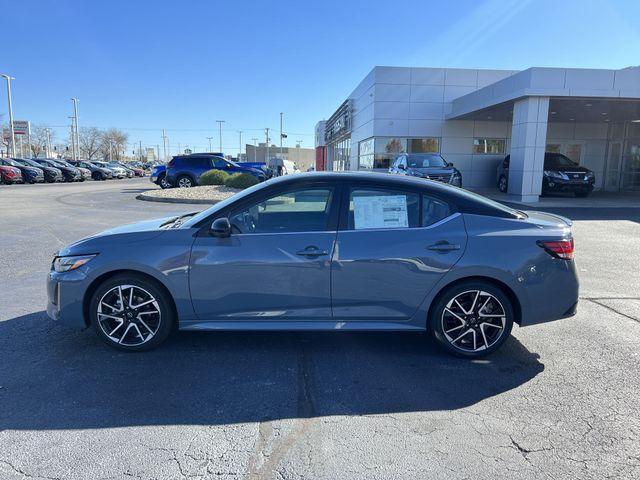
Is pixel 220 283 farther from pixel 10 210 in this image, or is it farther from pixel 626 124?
pixel 626 124

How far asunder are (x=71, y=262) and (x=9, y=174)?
30814mm

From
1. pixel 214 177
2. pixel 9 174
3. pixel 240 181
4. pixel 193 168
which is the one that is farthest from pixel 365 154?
pixel 9 174

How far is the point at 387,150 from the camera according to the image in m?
26.0

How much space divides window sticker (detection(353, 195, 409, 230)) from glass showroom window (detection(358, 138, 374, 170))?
2321 centimetres

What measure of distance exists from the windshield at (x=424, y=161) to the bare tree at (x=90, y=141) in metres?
107

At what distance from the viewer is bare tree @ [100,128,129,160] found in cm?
10738

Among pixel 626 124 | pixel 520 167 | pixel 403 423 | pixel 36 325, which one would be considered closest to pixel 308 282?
pixel 403 423

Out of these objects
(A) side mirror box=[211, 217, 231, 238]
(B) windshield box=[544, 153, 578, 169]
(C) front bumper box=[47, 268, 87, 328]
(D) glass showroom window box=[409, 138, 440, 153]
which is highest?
(D) glass showroom window box=[409, 138, 440, 153]

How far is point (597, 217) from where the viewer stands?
13.7 metres

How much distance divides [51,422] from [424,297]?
9.44 feet

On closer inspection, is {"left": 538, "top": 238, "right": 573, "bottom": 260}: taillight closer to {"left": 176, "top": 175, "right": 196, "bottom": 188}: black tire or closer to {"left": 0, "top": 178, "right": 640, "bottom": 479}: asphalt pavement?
{"left": 0, "top": 178, "right": 640, "bottom": 479}: asphalt pavement

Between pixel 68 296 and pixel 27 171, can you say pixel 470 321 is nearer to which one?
pixel 68 296

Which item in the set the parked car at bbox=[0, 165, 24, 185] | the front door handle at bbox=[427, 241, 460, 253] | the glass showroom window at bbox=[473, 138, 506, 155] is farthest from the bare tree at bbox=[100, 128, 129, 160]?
the front door handle at bbox=[427, 241, 460, 253]

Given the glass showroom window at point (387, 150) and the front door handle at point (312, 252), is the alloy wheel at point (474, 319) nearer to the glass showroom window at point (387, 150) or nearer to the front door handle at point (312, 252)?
the front door handle at point (312, 252)
